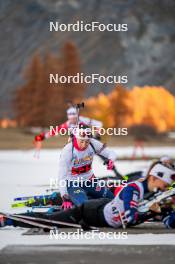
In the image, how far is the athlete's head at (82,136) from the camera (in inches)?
266

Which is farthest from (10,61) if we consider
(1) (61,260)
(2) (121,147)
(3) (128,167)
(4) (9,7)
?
(1) (61,260)

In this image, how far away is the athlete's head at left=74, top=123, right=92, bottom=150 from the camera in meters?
6.76

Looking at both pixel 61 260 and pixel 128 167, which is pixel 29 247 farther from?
pixel 128 167

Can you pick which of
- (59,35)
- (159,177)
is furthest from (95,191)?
(59,35)

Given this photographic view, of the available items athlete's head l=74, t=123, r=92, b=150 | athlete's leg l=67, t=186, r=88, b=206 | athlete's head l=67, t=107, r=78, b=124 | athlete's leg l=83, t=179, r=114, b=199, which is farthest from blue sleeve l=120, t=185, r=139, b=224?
athlete's head l=67, t=107, r=78, b=124

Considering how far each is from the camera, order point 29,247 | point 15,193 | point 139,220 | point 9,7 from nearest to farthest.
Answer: point 29,247
point 139,220
point 15,193
point 9,7

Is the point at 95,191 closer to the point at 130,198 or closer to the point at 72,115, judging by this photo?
the point at 130,198

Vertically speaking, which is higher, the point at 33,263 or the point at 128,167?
the point at 128,167

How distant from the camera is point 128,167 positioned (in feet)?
45.0

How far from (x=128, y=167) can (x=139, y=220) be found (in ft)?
24.5

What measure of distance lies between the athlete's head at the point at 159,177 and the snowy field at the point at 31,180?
382 millimetres

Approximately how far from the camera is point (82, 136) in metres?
6.81

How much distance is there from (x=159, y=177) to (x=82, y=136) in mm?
1146

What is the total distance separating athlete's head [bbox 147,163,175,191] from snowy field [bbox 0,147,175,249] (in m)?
0.38
